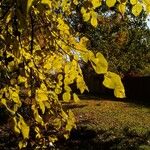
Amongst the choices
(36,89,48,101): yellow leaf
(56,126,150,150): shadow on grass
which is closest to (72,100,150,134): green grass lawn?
(56,126,150,150): shadow on grass

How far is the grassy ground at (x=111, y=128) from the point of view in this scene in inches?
611

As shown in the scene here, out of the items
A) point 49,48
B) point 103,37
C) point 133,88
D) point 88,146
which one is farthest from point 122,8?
point 133,88

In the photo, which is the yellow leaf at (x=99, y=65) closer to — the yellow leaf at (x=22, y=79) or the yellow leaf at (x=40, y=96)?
the yellow leaf at (x=40, y=96)

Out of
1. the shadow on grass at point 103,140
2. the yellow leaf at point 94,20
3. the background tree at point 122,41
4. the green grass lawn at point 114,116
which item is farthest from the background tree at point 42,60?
the background tree at point 122,41

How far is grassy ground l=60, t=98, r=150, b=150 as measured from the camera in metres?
15.5

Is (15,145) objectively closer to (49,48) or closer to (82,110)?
(82,110)

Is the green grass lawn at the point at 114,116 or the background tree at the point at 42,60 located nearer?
the background tree at the point at 42,60

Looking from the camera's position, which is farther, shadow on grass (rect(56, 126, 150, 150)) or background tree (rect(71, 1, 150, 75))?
background tree (rect(71, 1, 150, 75))

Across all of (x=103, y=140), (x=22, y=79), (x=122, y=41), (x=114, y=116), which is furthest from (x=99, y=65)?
(x=122, y=41)

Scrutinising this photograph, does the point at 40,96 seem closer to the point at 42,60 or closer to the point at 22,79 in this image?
the point at 22,79

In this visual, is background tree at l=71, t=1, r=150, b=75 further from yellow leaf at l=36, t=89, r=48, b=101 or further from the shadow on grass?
yellow leaf at l=36, t=89, r=48, b=101

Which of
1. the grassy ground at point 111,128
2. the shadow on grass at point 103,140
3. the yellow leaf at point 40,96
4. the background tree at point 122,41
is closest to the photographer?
the yellow leaf at point 40,96

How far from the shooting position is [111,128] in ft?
60.4

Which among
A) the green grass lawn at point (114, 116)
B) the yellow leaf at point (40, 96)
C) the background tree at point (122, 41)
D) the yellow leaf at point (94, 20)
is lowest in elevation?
the green grass lawn at point (114, 116)
